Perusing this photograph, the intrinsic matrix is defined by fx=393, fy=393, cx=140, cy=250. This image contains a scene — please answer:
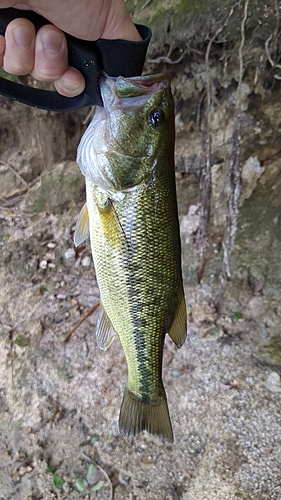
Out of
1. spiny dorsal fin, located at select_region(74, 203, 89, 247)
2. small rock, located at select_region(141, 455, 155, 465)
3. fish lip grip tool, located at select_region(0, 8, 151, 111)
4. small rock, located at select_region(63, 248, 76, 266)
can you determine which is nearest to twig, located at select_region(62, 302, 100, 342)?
small rock, located at select_region(63, 248, 76, 266)

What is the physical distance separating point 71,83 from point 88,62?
8 cm

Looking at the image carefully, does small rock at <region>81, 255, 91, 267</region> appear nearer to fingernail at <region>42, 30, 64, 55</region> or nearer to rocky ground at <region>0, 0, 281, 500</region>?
rocky ground at <region>0, 0, 281, 500</region>

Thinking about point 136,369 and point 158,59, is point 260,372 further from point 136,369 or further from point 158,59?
point 158,59

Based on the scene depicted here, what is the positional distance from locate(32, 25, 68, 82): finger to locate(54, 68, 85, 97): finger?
19 millimetres

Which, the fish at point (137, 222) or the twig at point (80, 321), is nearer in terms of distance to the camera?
the fish at point (137, 222)

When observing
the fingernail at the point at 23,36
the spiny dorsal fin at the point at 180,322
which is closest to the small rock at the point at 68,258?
the spiny dorsal fin at the point at 180,322

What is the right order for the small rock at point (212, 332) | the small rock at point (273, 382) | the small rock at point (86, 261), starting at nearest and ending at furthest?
the small rock at point (273, 382)
the small rock at point (212, 332)
the small rock at point (86, 261)

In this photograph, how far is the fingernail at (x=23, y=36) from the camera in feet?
3.42

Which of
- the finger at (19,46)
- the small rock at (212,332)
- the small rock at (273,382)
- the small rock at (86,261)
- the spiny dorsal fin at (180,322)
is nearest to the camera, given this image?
the finger at (19,46)

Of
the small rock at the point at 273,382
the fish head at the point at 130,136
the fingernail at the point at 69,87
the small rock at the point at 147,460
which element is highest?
the fingernail at the point at 69,87

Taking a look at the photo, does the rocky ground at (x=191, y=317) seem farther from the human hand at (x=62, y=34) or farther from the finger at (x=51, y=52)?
the finger at (x=51, y=52)

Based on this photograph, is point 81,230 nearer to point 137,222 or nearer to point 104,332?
point 137,222

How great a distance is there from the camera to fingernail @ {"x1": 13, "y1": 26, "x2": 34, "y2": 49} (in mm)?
1041

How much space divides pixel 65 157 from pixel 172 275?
2.06m
